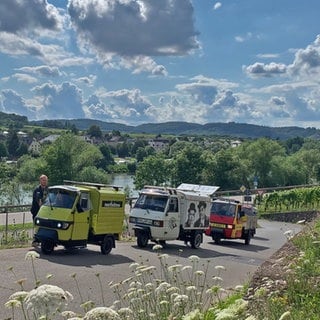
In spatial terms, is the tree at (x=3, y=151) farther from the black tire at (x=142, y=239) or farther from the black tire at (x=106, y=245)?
the black tire at (x=106, y=245)

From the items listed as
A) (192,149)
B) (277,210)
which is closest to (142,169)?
(192,149)

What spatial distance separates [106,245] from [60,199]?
206 centimetres

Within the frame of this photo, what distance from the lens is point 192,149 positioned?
99.2 m

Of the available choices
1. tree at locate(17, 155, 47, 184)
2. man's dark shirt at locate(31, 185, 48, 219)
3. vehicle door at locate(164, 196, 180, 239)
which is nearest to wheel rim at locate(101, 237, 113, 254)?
man's dark shirt at locate(31, 185, 48, 219)

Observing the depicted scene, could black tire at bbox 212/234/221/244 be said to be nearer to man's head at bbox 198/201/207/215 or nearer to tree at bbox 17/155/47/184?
man's head at bbox 198/201/207/215

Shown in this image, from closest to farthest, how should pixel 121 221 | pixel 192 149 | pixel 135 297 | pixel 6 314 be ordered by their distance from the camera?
pixel 135 297, pixel 6 314, pixel 121 221, pixel 192 149

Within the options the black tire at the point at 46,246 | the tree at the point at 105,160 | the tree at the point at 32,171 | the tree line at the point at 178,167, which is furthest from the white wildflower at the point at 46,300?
the tree at the point at 105,160

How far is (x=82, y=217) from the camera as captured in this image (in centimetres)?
1697

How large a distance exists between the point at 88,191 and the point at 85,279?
15.3 ft

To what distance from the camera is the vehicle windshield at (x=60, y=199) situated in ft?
54.7

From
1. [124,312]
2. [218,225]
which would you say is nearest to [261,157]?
[218,225]

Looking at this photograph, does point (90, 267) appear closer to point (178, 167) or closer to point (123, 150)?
point (178, 167)

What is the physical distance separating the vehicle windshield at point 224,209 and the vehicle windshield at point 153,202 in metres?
8.06

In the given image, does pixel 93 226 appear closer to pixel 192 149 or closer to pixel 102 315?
pixel 102 315
